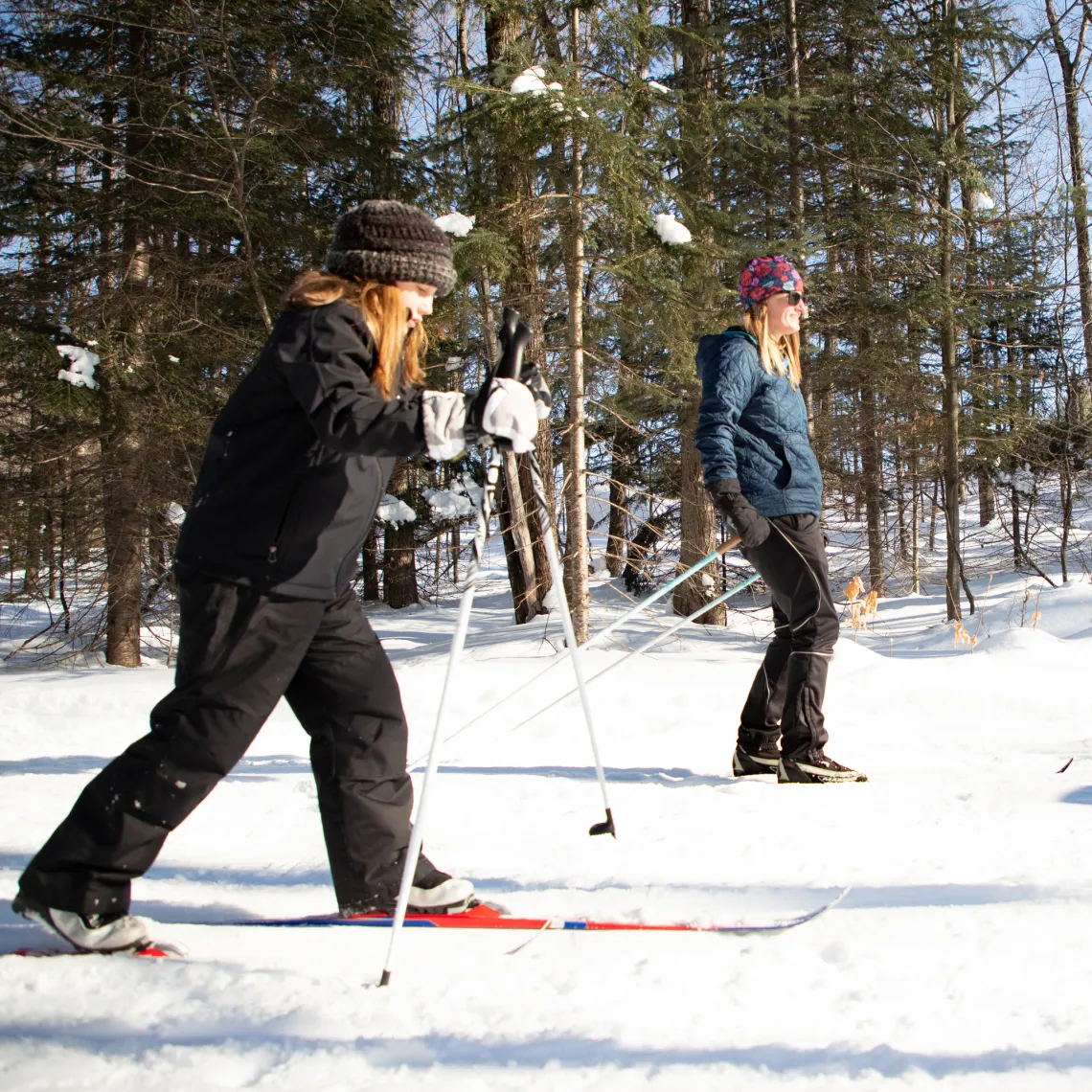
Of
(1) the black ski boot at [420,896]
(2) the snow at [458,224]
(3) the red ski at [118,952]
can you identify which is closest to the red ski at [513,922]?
(1) the black ski boot at [420,896]

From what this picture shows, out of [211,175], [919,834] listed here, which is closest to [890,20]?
[211,175]

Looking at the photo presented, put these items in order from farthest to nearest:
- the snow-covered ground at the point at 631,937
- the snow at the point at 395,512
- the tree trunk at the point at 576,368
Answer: the snow at the point at 395,512
the tree trunk at the point at 576,368
the snow-covered ground at the point at 631,937

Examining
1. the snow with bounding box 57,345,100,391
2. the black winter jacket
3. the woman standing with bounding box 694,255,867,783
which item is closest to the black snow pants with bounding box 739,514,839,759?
the woman standing with bounding box 694,255,867,783

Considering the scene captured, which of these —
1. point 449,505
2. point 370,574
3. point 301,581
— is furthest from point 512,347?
point 370,574

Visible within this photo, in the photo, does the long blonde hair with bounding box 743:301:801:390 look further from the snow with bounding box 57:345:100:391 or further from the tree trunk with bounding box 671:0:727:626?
the snow with bounding box 57:345:100:391

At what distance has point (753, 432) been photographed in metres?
4.10

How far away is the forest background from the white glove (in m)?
5.21

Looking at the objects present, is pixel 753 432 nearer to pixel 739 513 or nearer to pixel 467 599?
pixel 739 513

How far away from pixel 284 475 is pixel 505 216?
21.0ft

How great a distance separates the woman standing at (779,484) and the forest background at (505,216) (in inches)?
136

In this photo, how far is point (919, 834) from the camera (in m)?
3.24

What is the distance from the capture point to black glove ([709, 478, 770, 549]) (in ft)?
12.8

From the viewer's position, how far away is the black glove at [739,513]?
3895mm

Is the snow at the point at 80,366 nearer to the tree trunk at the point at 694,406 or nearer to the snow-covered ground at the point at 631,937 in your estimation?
the snow-covered ground at the point at 631,937
